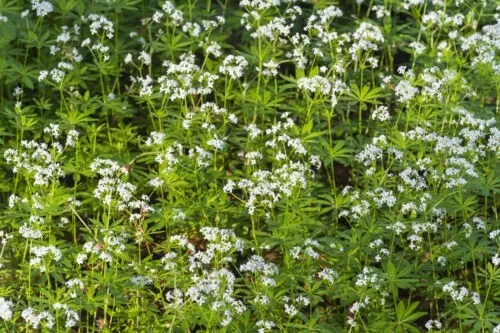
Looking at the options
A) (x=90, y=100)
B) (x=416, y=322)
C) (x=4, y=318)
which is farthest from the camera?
(x=90, y=100)

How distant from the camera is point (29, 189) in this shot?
5801 millimetres

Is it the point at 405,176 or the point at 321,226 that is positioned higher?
the point at 405,176

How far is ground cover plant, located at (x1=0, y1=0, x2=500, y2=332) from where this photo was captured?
5.16 m

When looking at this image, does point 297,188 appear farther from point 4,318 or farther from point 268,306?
point 4,318

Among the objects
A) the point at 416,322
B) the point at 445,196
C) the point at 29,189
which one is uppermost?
the point at 445,196

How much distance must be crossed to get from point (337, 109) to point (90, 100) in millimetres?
1677

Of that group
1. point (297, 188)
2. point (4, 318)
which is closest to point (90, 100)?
point (297, 188)

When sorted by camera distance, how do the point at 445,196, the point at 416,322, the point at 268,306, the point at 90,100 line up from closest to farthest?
1. the point at 268,306
2. the point at 445,196
3. the point at 416,322
4. the point at 90,100

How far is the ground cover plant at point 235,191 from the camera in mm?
5164

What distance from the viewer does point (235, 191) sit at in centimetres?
658

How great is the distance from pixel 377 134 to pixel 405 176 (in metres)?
1.04

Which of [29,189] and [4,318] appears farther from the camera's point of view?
[29,189]

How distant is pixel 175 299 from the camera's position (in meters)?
4.99

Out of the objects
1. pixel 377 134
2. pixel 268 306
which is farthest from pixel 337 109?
pixel 268 306
